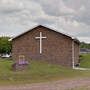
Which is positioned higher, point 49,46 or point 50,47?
point 49,46

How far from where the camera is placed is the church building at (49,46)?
4859cm

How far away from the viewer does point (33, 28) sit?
49.7m

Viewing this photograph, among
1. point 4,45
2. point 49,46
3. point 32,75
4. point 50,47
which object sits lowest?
point 32,75

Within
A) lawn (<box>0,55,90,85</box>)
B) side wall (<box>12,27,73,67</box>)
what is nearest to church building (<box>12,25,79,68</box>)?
side wall (<box>12,27,73,67</box>)

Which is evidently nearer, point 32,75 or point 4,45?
point 32,75

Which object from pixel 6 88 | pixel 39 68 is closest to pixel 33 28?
pixel 39 68

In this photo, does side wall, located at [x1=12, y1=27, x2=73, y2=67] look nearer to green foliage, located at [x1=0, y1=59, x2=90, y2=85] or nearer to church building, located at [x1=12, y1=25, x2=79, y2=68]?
church building, located at [x1=12, y1=25, x2=79, y2=68]

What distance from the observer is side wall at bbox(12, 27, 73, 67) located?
1914 inches

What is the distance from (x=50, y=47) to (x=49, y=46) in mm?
204

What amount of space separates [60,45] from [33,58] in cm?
426

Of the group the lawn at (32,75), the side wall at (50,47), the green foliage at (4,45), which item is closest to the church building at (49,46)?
the side wall at (50,47)

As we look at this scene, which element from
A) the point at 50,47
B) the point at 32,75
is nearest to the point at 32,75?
the point at 32,75

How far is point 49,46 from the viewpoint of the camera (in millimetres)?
49156

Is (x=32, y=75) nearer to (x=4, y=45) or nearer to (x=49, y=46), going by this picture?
(x=49, y=46)
